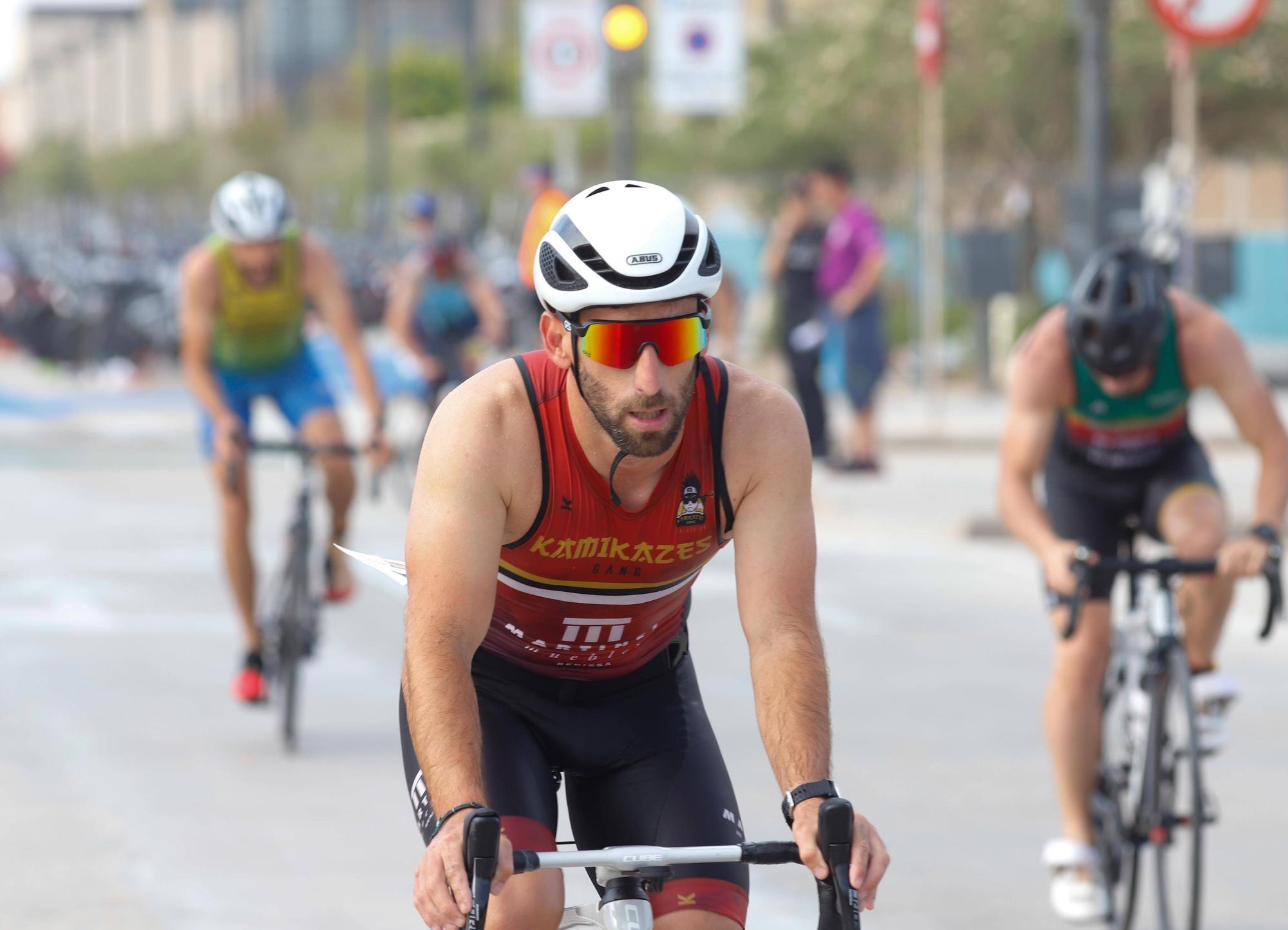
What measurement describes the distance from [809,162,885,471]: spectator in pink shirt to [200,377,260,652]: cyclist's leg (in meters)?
7.61

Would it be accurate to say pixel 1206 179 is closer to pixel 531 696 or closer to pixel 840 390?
pixel 840 390

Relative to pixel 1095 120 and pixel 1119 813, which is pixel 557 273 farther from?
pixel 1095 120

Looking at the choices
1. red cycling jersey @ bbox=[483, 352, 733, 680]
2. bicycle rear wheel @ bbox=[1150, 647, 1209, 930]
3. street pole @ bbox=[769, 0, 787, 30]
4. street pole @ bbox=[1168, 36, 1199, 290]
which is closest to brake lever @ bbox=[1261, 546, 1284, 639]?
bicycle rear wheel @ bbox=[1150, 647, 1209, 930]

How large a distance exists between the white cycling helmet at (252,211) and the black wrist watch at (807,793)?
5.18 m

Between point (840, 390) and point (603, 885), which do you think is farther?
point (840, 390)

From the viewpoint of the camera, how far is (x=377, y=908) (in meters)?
6.18

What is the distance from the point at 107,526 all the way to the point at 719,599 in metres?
4.64

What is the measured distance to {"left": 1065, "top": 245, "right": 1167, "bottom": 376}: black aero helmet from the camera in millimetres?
5703

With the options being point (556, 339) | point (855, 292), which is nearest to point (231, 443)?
point (556, 339)

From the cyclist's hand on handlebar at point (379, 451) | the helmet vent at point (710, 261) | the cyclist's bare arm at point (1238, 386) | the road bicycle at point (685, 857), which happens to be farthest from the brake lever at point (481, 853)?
the cyclist's hand on handlebar at point (379, 451)

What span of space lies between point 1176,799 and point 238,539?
423cm

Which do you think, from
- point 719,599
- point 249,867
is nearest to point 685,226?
point 249,867

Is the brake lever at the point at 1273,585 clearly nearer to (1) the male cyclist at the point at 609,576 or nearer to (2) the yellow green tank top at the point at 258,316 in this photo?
(1) the male cyclist at the point at 609,576

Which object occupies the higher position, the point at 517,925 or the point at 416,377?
the point at 517,925
